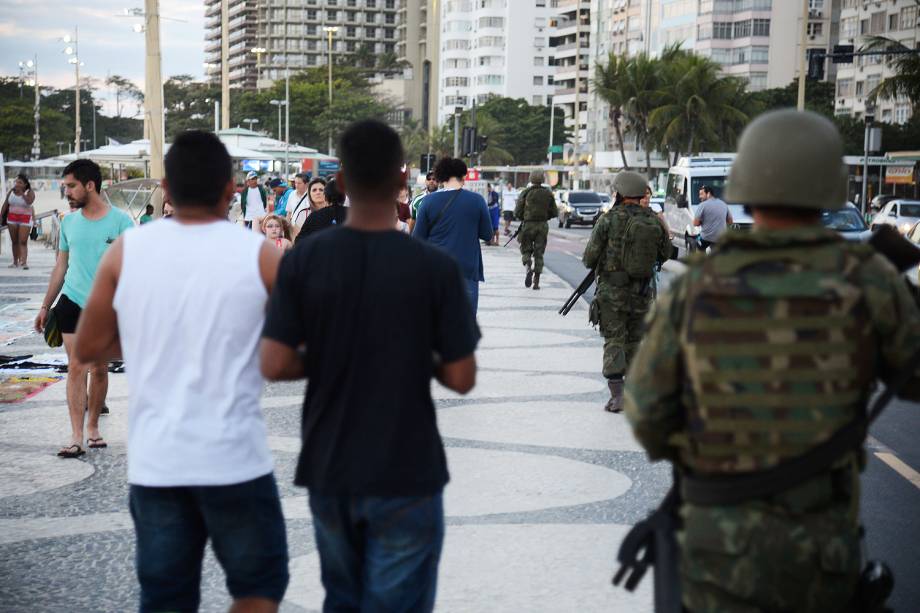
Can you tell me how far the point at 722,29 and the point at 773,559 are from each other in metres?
108

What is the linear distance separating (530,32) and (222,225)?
16130cm

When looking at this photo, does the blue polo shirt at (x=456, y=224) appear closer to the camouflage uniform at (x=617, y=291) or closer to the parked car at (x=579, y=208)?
the camouflage uniform at (x=617, y=291)

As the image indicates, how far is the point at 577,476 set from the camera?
299 inches

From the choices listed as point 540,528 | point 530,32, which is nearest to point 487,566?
point 540,528

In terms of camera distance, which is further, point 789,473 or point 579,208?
point 579,208

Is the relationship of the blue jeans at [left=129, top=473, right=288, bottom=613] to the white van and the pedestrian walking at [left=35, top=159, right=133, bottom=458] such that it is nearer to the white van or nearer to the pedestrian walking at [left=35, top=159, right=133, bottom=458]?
the pedestrian walking at [left=35, top=159, right=133, bottom=458]

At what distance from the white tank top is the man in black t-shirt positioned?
0.25 m

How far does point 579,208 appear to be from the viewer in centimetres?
5475

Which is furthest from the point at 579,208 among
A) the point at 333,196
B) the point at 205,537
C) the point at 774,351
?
the point at 774,351

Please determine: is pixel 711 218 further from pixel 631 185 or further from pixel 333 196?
pixel 631 185

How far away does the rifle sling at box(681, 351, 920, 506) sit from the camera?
2.85 meters

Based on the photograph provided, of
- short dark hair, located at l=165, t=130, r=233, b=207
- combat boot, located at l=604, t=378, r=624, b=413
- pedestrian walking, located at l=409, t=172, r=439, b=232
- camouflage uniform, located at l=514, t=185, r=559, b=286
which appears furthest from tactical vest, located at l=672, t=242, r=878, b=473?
camouflage uniform, located at l=514, t=185, r=559, b=286

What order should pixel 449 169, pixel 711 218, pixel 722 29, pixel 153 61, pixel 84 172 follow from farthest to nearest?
pixel 722 29
pixel 153 61
pixel 711 218
pixel 449 169
pixel 84 172

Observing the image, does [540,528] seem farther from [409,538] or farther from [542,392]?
[542,392]
